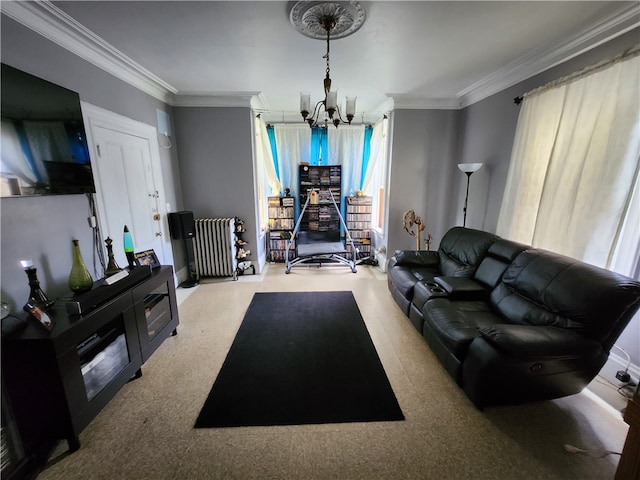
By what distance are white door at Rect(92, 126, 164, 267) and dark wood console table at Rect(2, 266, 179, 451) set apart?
92cm

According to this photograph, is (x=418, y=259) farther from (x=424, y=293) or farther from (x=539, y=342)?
(x=539, y=342)

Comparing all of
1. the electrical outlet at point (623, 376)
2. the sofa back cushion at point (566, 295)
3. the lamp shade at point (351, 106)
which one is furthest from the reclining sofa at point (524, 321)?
the lamp shade at point (351, 106)

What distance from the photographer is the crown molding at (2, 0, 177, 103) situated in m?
1.61

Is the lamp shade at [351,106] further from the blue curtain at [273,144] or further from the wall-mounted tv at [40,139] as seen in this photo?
the blue curtain at [273,144]

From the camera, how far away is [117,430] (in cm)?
154

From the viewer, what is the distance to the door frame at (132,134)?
2.17m

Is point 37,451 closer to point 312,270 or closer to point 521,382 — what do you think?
point 521,382

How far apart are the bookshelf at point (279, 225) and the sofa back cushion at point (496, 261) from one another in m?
3.20

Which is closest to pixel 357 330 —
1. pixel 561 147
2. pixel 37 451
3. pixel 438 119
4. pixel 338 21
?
pixel 37 451

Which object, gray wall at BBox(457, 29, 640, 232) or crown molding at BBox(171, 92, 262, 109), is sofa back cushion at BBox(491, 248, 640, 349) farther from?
crown molding at BBox(171, 92, 262, 109)

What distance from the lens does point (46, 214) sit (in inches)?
69.1

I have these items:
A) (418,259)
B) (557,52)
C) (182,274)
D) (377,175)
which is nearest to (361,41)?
(557,52)

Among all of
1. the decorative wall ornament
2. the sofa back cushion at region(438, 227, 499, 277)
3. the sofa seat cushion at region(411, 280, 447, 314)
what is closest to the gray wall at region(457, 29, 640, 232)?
the sofa back cushion at region(438, 227, 499, 277)

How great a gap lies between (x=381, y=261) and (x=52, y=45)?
171 inches
